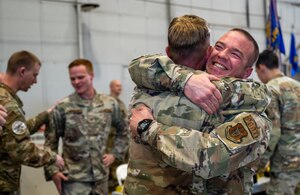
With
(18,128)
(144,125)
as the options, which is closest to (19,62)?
(18,128)

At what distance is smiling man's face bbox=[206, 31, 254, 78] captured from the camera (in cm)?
158

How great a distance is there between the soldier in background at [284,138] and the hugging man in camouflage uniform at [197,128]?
168cm

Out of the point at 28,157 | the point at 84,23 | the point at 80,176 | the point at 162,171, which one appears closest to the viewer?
the point at 162,171

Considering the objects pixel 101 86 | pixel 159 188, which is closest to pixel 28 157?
pixel 159 188

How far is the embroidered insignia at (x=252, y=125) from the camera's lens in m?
1.42

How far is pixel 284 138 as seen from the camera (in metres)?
3.30

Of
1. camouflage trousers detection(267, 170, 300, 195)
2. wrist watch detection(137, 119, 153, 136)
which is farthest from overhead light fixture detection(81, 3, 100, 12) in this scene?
wrist watch detection(137, 119, 153, 136)

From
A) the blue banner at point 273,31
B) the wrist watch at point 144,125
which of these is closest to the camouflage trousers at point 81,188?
the wrist watch at point 144,125

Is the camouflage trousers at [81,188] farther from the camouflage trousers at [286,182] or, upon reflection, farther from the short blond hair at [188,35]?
the short blond hair at [188,35]

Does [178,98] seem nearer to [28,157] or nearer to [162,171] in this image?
[162,171]

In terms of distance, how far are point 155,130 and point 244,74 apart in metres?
0.44

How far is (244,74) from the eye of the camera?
1634 millimetres

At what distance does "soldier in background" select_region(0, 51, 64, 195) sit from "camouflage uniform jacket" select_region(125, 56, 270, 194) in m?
1.37

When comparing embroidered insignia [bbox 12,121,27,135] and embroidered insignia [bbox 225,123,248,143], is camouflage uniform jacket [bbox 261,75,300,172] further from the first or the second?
embroidered insignia [bbox 225,123,248,143]
